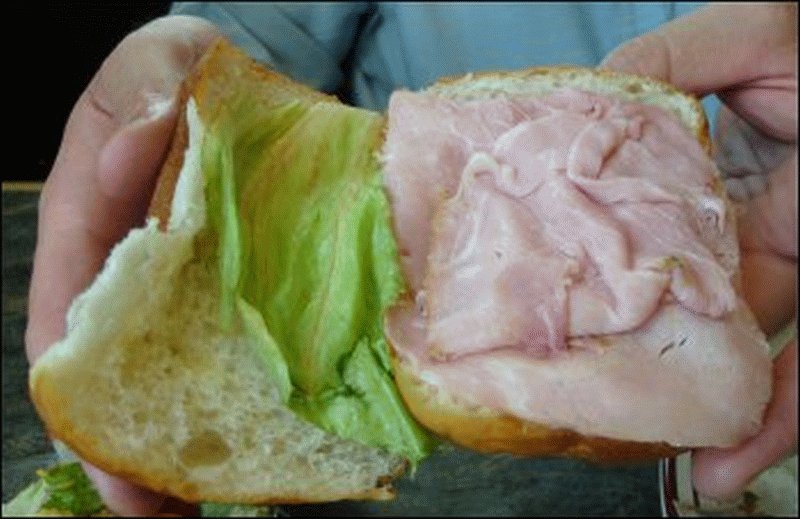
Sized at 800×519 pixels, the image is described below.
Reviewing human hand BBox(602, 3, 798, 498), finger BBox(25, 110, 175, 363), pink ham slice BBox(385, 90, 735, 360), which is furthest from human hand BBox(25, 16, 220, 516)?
human hand BBox(602, 3, 798, 498)

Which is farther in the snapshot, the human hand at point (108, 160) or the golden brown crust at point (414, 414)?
the golden brown crust at point (414, 414)

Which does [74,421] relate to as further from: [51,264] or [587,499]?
[587,499]

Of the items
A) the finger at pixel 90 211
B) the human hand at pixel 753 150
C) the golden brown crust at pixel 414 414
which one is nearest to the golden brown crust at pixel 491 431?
the golden brown crust at pixel 414 414

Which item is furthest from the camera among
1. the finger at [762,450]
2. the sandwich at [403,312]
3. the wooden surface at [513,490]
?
the wooden surface at [513,490]

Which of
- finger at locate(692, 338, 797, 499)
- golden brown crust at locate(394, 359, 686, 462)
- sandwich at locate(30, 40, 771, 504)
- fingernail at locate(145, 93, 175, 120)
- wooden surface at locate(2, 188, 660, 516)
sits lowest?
wooden surface at locate(2, 188, 660, 516)

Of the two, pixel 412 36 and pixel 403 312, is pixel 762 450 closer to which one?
pixel 403 312

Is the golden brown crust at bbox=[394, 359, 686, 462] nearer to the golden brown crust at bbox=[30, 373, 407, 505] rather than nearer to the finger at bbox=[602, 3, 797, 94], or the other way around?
the golden brown crust at bbox=[30, 373, 407, 505]

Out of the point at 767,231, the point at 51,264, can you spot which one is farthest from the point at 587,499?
the point at 51,264

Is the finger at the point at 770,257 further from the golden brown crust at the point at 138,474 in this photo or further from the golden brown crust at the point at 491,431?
the golden brown crust at the point at 138,474
